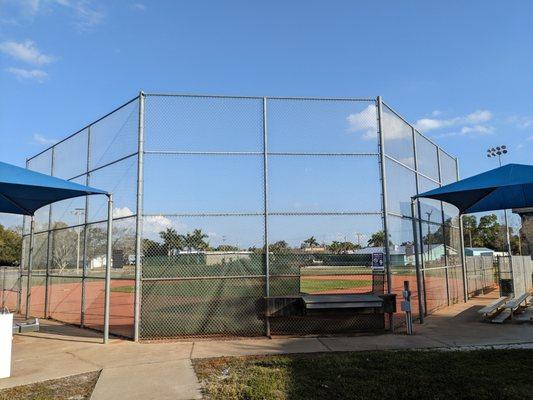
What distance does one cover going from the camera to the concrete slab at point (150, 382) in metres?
6.12

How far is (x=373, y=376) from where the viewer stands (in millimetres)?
6699

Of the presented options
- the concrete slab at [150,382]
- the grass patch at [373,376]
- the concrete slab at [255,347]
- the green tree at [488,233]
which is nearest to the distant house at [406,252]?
the concrete slab at [255,347]

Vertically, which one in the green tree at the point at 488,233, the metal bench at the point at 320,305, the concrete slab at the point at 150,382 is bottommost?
the concrete slab at the point at 150,382

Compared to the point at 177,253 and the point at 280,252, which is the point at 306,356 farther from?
the point at 177,253

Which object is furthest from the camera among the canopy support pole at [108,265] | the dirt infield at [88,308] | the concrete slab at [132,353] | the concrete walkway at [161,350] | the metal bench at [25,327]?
the dirt infield at [88,308]

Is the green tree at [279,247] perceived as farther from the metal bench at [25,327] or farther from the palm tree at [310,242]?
the metal bench at [25,327]

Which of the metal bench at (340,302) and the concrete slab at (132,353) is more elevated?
the metal bench at (340,302)

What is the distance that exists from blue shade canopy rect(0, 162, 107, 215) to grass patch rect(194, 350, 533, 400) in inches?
179

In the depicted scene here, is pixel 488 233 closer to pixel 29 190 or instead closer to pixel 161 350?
pixel 161 350

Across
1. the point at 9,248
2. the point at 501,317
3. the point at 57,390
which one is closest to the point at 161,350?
the point at 57,390

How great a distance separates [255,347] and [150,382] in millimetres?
2737

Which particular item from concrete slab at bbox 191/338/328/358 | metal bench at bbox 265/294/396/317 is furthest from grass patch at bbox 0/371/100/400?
metal bench at bbox 265/294/396/317

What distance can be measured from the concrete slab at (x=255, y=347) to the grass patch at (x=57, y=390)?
205cm

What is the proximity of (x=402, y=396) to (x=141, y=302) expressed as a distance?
6.02 m
